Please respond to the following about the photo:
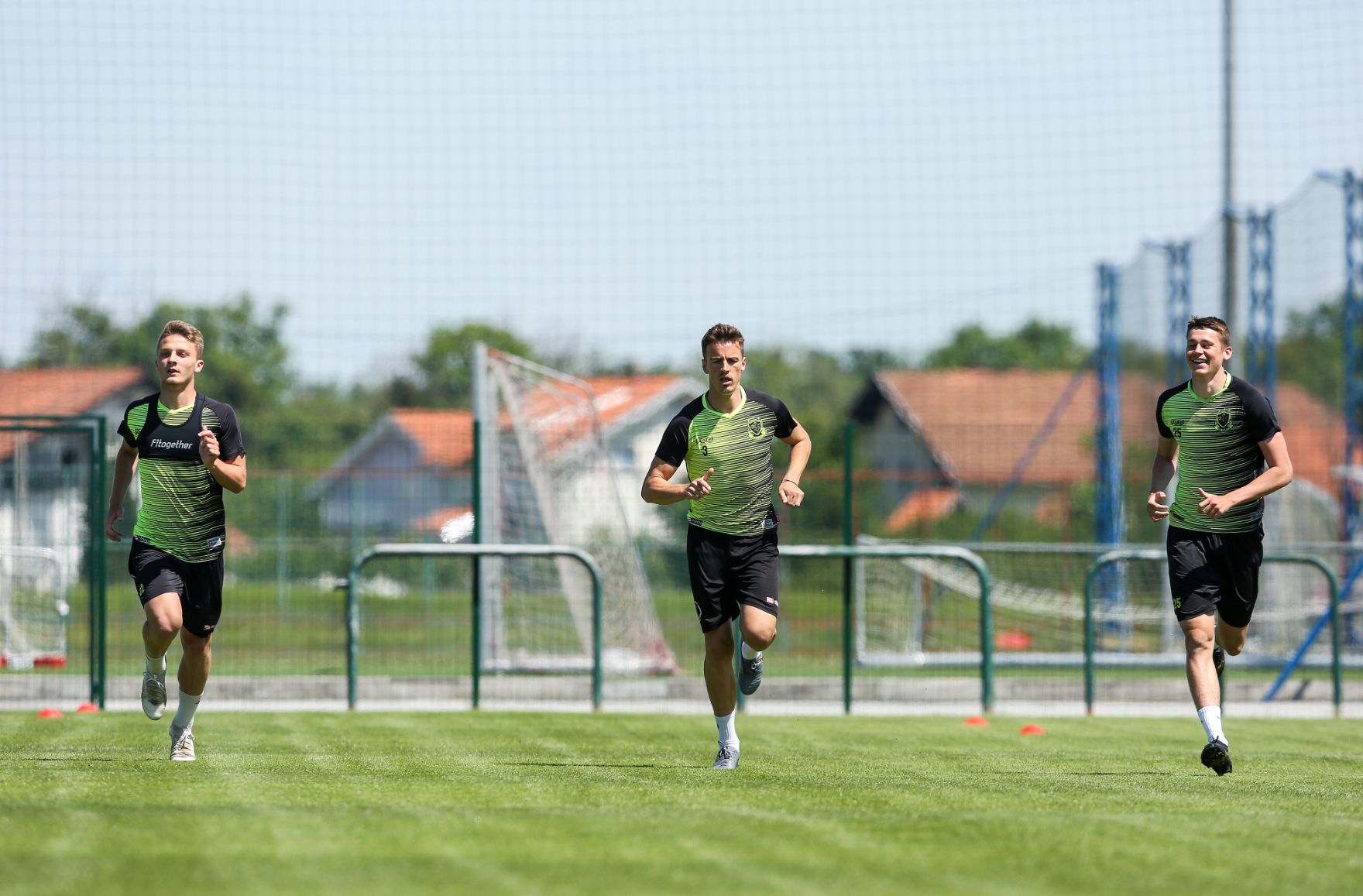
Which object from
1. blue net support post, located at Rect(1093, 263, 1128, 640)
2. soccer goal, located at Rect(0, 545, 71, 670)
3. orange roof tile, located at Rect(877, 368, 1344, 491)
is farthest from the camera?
blue net support post, located at Rect(1093, 263, 1128, 640)

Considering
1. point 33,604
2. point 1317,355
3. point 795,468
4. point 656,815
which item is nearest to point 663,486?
point 795,468

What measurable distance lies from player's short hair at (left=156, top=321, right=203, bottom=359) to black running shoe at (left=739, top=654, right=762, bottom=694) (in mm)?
3063

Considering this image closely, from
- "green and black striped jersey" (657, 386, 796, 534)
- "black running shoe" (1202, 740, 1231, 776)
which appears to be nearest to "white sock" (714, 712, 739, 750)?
"green and black striped jersey" (657, 386, 796, 534)

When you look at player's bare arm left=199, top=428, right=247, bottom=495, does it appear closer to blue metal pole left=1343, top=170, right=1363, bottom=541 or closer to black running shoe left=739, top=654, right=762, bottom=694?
black running shoe left=739, top=654, right=762, bottom=694

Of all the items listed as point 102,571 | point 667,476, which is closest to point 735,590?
point 667,476

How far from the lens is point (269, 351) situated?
67.1 metres

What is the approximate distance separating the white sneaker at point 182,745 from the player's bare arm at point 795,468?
3.14m

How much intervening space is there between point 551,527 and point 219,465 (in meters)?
8.67

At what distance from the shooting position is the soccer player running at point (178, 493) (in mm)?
8234

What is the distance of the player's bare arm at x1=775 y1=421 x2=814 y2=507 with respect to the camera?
8070 millimetres

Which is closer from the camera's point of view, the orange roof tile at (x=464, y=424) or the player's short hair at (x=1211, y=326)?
the player's short hair at (x=1211, y=326)

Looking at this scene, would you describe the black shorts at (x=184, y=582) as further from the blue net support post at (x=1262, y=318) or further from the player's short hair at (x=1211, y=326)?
the blue net support post at (x=1262, y=318)

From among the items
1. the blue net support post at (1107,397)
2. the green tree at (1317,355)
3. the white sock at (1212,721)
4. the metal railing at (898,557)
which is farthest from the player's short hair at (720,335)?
the green tree at (1317,355)

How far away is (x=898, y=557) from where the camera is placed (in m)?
13.2
